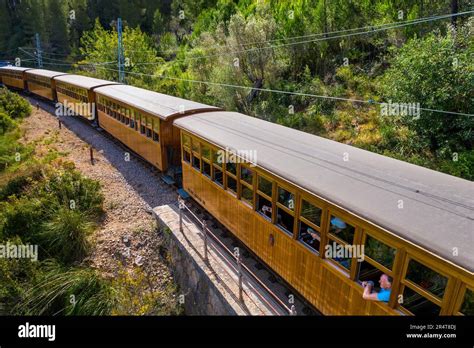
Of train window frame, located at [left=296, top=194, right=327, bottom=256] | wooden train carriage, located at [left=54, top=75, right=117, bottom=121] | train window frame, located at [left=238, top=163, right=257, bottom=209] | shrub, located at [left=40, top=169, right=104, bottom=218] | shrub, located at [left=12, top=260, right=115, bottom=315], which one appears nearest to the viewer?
train window frame, located at [left=296, top=194, right=327, bottom=256]

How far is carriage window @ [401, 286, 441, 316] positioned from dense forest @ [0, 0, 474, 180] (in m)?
4.30

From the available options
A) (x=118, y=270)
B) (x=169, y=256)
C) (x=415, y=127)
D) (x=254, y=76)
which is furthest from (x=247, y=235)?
(x=254, y=76)

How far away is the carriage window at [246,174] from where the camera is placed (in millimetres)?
7588

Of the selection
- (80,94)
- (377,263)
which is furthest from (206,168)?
(80,94)

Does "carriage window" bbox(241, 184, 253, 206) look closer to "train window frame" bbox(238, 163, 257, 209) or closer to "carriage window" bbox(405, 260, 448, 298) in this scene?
"train window frame" bbox(238, 163, 257, 209)

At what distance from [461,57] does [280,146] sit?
23.3ft

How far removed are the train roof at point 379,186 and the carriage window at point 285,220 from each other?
2.96ft

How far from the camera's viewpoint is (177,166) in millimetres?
12836

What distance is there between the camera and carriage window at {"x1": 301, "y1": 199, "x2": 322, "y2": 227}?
19.4 ft

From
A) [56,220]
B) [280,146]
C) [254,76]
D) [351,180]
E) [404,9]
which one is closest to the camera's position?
[351,180]

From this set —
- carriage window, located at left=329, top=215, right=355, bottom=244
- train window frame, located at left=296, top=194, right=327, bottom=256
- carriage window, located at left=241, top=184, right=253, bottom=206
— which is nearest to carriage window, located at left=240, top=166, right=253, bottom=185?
carriage window, located at left=241, top=184, right=253, bottom=206

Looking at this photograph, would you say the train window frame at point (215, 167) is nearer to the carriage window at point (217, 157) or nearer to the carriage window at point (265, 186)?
the carriage window at point (217, 157)

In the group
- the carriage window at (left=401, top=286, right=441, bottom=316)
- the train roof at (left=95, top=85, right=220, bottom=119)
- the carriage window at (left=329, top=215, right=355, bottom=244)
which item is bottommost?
the carriage window at (left=401, top=286, right=441, bottom=316)

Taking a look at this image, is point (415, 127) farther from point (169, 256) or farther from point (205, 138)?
point (169, 256)
